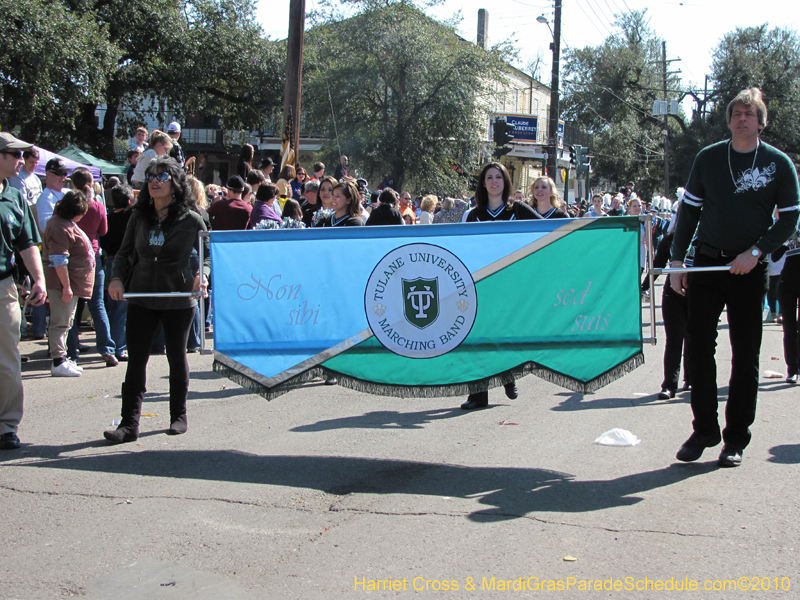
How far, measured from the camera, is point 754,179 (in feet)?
15.8

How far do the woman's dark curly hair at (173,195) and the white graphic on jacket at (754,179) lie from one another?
367 centimetres

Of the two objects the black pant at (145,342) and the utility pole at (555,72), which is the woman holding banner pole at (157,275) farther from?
the utility pole at (555,72)

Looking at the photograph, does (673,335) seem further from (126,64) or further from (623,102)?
(623,102)

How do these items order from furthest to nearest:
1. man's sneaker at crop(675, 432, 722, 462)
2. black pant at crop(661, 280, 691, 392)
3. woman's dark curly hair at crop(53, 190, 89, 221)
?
1. woman's dark curly hair at crop(53, 190, 89, 221)
2. black pant at crop(661, 280, 691, 392)
3. man's sneaker at crop(675, 432, 722, 462)

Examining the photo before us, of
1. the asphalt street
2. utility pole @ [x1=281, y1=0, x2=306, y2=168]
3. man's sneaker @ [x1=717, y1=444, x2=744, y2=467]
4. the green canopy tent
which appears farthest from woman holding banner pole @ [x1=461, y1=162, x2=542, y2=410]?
the green canopy tent

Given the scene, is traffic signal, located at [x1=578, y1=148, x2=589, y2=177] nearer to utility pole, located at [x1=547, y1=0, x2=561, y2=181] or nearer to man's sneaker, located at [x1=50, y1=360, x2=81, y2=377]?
utility pole, located at [x1=547, y1=0, x2=561, y2=181]

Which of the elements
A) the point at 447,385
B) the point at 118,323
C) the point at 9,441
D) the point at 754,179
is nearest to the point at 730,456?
the point at 754,179

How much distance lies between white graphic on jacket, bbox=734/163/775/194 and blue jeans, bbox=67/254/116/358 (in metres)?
6.83

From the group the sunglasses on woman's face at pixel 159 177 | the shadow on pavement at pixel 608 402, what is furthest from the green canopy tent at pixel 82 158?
the shadow on pavement at pixel 608 402

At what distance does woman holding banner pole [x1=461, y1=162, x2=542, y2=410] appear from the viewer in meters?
6.71

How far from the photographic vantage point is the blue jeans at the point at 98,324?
9031 millimetres

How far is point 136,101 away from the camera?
30.8 m

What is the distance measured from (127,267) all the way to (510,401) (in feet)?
11.4

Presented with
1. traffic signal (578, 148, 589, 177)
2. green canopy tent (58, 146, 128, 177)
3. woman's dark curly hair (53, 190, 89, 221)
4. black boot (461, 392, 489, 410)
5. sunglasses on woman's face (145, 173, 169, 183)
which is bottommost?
black boot (461, 392, 489, 410)
